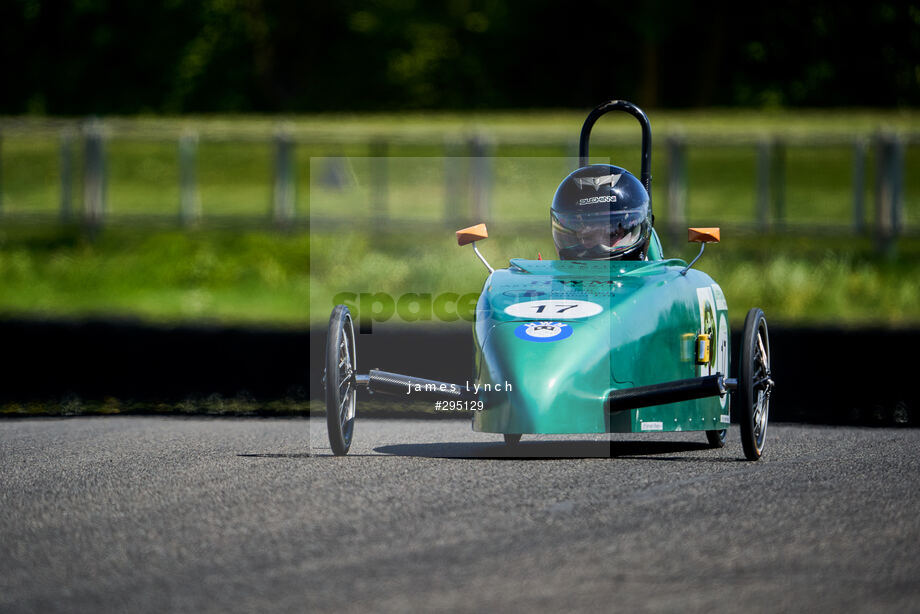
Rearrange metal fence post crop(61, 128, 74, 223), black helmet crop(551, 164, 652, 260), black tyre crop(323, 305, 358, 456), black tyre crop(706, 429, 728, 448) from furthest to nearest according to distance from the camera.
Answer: metal fence post crop(61, 128, 74, 223), black tyre crop(706, 429, 728, 448), black helmet crop(551, 164, 652, 260), black tyre crop(323, 305, 358, 456)

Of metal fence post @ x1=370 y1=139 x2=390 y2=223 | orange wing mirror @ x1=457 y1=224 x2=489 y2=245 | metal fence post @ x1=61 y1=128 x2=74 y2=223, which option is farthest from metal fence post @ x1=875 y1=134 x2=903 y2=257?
orange wing mirror @ x1=457 y1=224 x2=489 y2=245

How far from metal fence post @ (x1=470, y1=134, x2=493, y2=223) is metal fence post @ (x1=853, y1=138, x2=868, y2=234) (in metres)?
5.50

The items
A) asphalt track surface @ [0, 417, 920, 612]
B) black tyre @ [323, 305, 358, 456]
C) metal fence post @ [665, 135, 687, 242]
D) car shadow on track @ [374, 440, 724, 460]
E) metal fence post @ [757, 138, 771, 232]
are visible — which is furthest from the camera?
metal fence post @ [757, 138, 771, 232]

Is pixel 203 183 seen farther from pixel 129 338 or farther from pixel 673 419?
pixel 673 419

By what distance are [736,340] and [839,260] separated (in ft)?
35.5

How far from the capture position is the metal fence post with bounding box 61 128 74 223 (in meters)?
26.8

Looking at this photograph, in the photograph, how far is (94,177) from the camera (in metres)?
27.1

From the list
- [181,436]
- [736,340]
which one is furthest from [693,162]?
[181,436]

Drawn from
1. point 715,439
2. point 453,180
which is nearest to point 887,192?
point 453,180

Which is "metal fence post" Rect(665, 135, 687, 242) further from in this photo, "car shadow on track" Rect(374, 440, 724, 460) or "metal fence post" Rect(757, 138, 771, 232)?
"car shadow on track" Rect(374, 440, 724, 460)

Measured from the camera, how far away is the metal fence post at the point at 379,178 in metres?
27.4

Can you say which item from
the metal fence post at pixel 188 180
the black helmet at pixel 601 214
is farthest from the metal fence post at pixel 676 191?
the black helmet at pixel 601 214

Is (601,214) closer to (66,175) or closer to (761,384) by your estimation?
(761,384)

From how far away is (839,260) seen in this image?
25000mm
